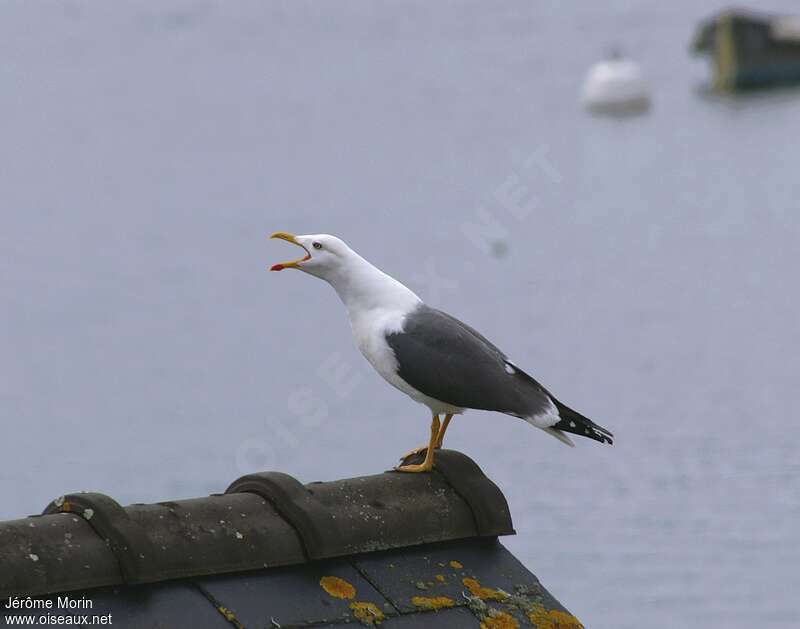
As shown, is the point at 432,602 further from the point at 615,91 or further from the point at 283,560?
the point at 615,91

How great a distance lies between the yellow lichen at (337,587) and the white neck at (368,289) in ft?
7.18

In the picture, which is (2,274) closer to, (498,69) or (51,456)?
(51,456)

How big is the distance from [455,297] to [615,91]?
32.4m

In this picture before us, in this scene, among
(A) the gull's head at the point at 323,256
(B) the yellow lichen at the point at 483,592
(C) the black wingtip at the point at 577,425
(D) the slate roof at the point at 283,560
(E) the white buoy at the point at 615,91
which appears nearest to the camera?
(D) the slate roof at the point at 283,560

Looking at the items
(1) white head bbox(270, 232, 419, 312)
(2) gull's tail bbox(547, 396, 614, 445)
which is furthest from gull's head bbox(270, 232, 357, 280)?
(2) gull's tail bbox(547, 396, 614, 445)

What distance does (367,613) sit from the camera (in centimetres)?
464

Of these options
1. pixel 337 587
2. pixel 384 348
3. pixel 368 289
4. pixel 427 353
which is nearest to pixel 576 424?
pixel 427 353

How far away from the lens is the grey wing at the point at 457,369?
261 inches

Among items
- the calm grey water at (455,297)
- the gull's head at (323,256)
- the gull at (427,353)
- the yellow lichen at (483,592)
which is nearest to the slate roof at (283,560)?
the yellow lichen at (483,592)

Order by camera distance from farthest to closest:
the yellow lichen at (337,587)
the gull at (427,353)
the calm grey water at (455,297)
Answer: the calm grey water at (455,297) → the gull at (427,353) → the yellow lichen at (337,587)

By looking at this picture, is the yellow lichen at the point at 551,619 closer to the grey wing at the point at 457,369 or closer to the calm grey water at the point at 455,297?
the grey wing at the point at 457,369

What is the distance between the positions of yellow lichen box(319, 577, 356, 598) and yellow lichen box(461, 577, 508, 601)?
13.7 inches

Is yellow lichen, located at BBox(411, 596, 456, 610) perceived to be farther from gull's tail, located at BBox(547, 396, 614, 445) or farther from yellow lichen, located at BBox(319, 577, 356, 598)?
gull's tail, located at BBox(547, 396, 614, 445)

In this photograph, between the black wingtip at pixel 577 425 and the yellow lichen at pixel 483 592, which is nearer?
the yellow lichen at pixel 483 592
